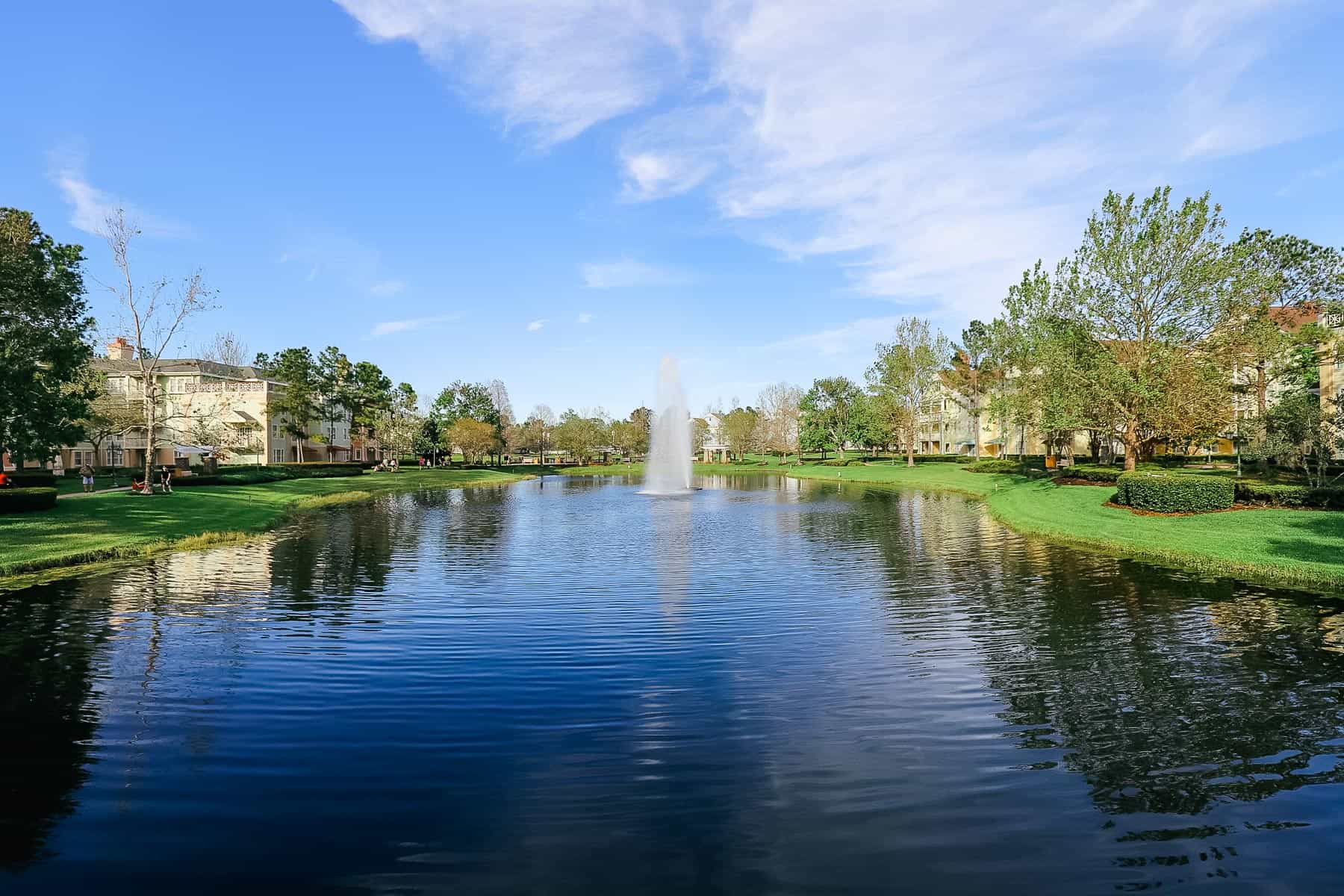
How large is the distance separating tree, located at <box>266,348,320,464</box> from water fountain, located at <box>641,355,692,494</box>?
45187mm

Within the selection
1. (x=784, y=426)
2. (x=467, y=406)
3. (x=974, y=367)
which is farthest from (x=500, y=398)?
(x=974, y=367)

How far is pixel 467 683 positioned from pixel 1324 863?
10.4 m

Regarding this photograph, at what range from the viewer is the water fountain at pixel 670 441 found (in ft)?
193

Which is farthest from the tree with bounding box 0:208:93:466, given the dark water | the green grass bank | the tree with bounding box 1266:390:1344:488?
the tree with bounding box 1266:390:1344:488

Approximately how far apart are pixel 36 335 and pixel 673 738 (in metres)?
39.3

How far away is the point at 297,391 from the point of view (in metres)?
88.2

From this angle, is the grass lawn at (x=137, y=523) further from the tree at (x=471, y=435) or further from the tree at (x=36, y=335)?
the tree at (x=471, y=435)

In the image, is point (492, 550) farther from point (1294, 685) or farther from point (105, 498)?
point (105, 498)

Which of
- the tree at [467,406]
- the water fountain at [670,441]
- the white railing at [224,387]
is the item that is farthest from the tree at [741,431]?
the white railing at [224,387]

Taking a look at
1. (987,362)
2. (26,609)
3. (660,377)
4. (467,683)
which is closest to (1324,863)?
(467,683)

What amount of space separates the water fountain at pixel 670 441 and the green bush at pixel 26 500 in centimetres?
3626

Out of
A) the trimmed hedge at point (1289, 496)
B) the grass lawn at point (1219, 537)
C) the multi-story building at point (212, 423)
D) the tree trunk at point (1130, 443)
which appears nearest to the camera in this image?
the grass lawn at point (1219, 537)

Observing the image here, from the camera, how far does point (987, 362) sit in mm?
87000

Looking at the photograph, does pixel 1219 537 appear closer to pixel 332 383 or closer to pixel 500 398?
pixel 332 383
